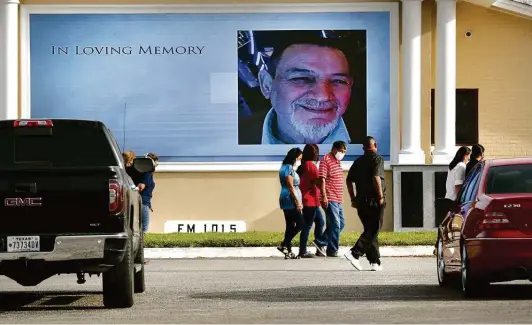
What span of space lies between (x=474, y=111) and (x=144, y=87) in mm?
6641

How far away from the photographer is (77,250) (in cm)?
1431

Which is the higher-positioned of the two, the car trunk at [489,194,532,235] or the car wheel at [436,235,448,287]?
the car trunk at [489,194,532,235]

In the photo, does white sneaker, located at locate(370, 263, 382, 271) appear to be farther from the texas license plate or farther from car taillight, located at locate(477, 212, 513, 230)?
the texas license plate

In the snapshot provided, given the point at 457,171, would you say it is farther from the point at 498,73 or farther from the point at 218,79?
the point at 218,79

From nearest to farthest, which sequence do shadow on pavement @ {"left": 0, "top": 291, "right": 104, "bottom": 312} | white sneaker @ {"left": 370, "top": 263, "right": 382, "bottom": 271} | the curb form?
shadow on pavement @ {"left": 0, "top": 291, "right": 104, "bottom": 312} < white sneaker @ {"left": 370, "top": 263, "right": 382, "bottom": 271} < the curb

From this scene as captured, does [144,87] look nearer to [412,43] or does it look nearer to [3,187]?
[412,43]

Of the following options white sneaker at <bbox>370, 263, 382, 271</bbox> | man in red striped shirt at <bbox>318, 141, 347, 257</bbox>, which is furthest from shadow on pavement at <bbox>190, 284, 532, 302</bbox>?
man in red striped shirt at <bbox>318, 141, 347, 257</bbox>

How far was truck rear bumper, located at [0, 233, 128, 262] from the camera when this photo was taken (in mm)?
14281

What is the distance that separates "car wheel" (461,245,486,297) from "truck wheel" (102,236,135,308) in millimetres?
3324

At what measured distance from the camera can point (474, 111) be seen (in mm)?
31828

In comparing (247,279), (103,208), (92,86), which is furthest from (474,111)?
(103,208)

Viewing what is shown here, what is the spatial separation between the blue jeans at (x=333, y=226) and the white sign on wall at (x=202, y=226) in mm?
5560

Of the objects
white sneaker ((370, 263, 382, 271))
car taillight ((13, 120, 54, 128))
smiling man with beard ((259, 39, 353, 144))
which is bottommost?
white sneaker ((370, 263, 382, 271))

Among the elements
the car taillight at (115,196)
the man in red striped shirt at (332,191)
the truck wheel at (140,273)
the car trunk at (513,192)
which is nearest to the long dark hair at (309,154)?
the man in red striped shirt at (332,191)
